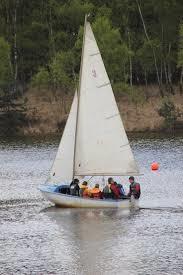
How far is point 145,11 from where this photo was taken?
455 feet

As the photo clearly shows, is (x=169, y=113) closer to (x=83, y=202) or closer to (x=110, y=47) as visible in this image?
(x=110, y=47)

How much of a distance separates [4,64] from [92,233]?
265 ft

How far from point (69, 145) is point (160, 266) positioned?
2239 cm

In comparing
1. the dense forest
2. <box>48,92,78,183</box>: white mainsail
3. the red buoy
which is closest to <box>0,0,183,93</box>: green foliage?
the dense forest

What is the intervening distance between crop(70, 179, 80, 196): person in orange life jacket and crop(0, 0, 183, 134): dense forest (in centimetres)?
6566

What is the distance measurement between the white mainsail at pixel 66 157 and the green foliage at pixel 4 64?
66470mm

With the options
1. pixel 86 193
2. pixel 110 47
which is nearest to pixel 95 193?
pixel 86 193

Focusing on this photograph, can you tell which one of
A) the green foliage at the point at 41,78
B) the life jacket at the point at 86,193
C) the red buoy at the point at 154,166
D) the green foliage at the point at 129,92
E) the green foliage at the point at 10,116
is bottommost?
the green foliage at the point at 10,116

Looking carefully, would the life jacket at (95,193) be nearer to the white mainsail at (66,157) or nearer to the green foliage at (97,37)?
the white mainsail at (66,157)

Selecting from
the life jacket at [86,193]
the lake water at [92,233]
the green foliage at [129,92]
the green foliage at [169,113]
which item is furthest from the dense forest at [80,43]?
the life jacket at [86,193]

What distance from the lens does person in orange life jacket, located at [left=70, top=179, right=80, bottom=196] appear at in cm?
6209

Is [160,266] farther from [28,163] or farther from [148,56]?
[148,56]

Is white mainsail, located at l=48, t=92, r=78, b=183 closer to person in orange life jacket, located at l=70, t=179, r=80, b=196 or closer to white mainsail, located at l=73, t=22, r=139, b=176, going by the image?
white mainsail, located at l=73, t=22, r=139, b=176

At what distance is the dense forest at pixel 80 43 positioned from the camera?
130m
